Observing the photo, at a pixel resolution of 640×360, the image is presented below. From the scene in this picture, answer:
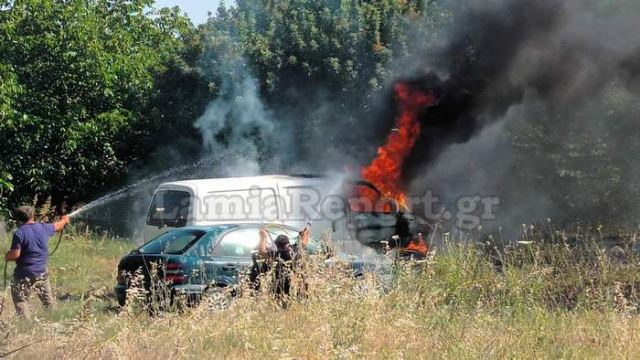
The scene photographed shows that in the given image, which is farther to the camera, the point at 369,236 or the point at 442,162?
the point at 442,162

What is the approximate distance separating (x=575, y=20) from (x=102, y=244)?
9.80 m

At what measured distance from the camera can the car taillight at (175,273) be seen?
8.72 meters

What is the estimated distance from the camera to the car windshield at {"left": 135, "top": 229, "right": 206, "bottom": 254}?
370 inches

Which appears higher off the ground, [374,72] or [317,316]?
[374,72]

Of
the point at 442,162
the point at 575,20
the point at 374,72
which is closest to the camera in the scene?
the point at 575,20

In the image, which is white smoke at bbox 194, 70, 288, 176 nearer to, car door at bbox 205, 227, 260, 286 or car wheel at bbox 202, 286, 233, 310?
car door at bbox 205, 227, 260, 286

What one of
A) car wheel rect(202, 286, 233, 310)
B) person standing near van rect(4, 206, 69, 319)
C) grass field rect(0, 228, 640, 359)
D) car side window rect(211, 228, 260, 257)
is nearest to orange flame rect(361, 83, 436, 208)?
car side window rect(211, 228, 260, 257)

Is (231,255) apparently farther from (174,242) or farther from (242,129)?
(242,129)

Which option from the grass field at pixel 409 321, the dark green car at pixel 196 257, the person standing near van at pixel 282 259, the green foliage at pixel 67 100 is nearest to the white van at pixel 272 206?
the dark green car at pixel 196 257

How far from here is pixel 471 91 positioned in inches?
488

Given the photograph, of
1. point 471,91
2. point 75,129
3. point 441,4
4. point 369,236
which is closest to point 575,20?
point 471,91

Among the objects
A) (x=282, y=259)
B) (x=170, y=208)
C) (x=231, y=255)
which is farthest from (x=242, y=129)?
(x=282, y=259)

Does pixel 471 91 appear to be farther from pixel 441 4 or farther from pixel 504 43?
pixel 441 4

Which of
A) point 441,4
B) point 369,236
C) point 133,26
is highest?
point 133,26
